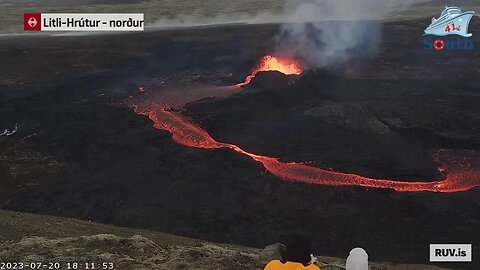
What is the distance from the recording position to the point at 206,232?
2088 centimetres

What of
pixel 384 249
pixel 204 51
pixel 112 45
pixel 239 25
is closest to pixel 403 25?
pixel 239 25

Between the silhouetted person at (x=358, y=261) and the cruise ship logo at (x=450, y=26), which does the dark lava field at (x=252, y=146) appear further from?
the silhouetted person at (x=358, y=261)

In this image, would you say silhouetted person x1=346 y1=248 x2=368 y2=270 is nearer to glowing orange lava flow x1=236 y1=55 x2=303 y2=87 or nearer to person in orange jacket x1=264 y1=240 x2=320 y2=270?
person in orange jacket x1=264 y1=240 x2=320 y2=270

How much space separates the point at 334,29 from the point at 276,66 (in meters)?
24.9

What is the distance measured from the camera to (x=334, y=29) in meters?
69.6

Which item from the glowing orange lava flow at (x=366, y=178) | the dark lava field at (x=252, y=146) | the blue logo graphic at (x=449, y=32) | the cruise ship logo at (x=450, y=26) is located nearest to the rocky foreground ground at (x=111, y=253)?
the dark lava field at (x=252, y=146)

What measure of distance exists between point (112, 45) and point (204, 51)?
48.9 ft

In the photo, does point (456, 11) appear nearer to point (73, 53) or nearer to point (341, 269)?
point (73, 53)

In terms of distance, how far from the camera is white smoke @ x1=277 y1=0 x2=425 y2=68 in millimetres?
53031

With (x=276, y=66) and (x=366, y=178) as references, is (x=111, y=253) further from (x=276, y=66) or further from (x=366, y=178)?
(x=276, y=66)

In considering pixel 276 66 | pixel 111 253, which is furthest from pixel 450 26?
pixel 111 253

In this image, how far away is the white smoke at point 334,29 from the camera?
53.0 metres

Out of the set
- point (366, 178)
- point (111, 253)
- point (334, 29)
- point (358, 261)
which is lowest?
point (111, 253)

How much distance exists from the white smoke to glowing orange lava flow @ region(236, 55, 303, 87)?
6.17ft
